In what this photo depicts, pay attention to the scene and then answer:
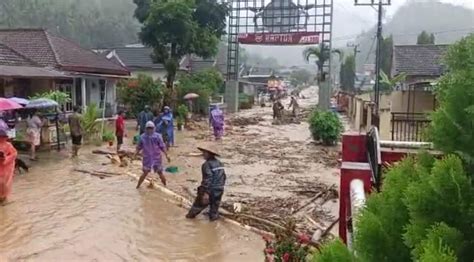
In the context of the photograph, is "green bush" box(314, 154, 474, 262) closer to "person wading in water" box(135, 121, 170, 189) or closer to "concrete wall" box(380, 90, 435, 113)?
"person wading in water" box(135, 121, 170, 189)

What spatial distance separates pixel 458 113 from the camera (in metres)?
1.67

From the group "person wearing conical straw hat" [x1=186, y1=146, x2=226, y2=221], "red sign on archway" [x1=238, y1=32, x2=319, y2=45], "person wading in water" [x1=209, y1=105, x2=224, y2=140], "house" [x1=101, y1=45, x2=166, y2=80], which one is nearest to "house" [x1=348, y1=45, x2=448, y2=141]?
"person wading in water" [x1=209, y1=105, x2=224, y2=140]

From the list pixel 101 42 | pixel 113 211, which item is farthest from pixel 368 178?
pixel 101 42

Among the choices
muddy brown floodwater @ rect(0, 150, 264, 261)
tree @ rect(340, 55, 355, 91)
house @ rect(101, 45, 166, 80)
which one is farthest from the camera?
tree @ rect(340, 55, 355, 91)

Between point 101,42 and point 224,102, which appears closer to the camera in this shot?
point 224,102

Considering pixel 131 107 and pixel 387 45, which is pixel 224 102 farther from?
pixel 387 45

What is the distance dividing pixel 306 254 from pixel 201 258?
2.44 metres

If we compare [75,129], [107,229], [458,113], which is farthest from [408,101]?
[458,113]

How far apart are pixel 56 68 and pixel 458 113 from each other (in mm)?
23642

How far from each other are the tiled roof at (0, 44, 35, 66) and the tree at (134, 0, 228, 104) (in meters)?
8.66

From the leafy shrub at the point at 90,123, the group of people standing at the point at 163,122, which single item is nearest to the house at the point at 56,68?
the leafy shrub at the point at 90,123

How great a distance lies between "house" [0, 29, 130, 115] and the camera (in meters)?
21.0

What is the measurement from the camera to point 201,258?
6.98 m

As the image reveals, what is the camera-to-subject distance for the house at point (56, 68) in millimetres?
21047
